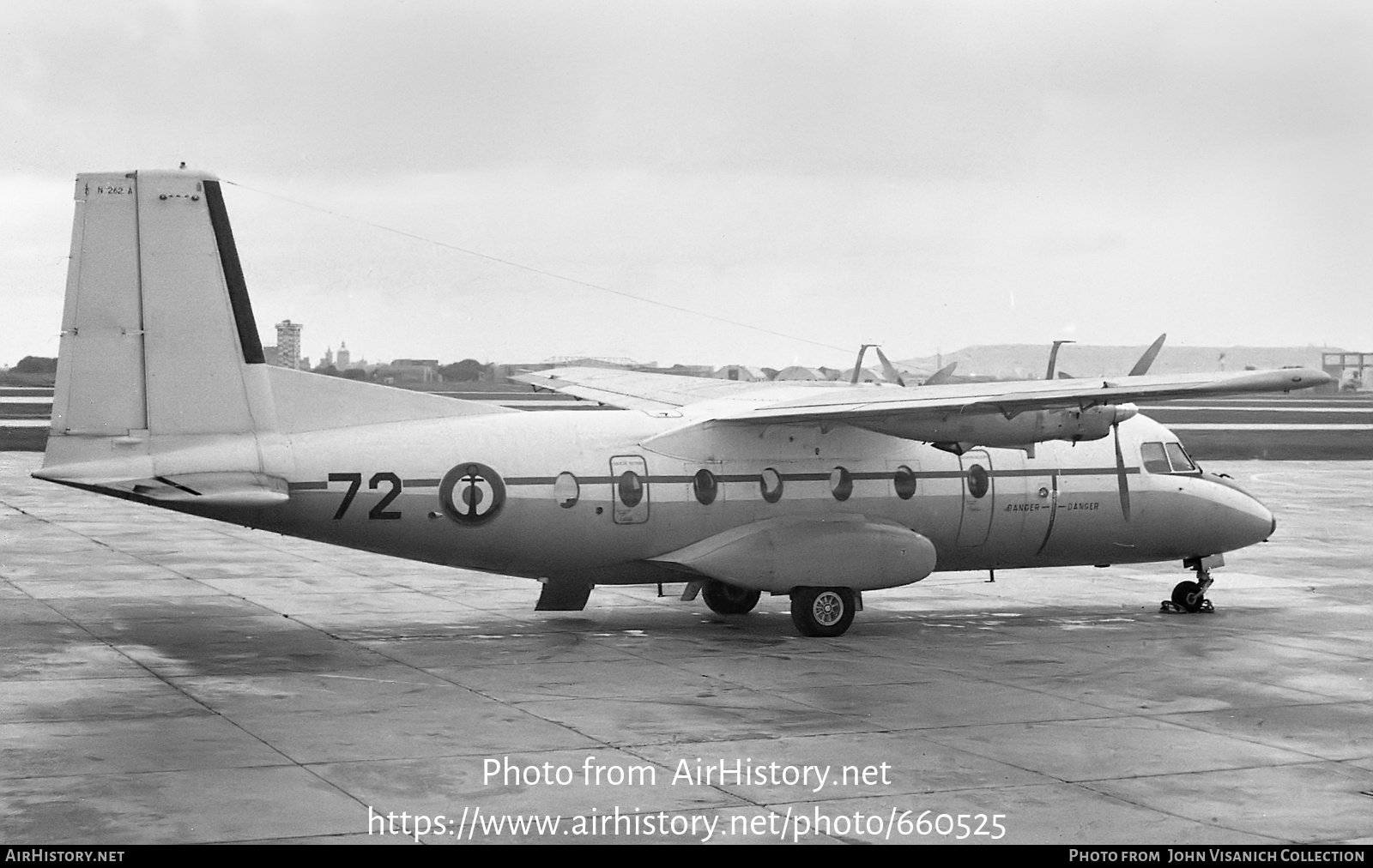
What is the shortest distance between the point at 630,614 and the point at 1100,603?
746cm

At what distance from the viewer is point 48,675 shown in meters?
15.9

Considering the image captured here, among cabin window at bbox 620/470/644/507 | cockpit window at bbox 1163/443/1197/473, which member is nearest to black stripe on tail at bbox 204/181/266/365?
cabin window at bbox 620/470/644/507

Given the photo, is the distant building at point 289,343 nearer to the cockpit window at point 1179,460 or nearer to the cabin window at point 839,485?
the cabin window at point 839,485

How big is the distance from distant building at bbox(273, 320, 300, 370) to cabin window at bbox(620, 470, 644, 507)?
24.5 feet

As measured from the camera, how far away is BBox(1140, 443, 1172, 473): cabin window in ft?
72.4

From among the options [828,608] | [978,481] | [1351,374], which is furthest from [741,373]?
[1351,374]

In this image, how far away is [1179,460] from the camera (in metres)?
22.4

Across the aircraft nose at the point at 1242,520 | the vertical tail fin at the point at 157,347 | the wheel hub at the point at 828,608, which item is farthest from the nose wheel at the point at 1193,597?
the vertical tail fin at the point at 157,347

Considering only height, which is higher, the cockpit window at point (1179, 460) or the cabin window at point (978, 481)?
the cockpit window at point (1179, 460)

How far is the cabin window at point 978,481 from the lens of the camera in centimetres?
2067

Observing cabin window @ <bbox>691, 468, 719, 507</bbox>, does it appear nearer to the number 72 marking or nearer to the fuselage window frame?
the fuselage window frame

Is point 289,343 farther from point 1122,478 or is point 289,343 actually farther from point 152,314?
point 1122,478

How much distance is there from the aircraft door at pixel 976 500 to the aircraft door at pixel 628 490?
4627mm

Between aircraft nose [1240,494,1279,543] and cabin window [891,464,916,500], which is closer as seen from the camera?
cabin window [891,464,916,500]
